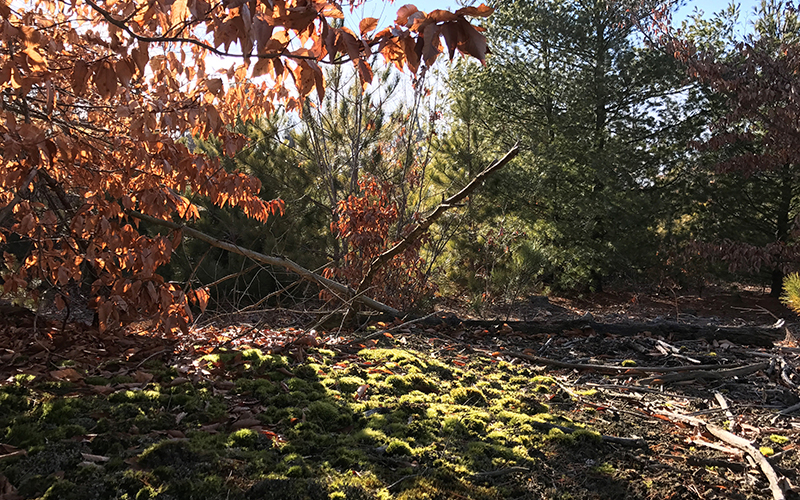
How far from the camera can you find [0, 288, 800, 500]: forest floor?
1549mm

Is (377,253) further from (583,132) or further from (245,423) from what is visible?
(583,132)

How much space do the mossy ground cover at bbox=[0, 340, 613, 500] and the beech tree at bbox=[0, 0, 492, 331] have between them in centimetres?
43

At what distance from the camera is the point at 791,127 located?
7340mm

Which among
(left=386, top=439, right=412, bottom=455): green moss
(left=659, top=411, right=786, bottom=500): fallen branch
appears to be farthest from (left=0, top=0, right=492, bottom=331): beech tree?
(left=659, top=411, right=786, bottom=500): fallen branch

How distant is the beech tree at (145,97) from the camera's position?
4.85 feet

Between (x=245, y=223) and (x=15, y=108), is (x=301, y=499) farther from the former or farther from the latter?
(x=245, y=223)

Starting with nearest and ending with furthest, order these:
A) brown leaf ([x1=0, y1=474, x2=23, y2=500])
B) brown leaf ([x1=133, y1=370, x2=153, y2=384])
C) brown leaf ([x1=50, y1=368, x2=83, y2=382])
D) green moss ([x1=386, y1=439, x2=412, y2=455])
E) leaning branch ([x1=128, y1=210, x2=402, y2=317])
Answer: brown leaf ([x1=0, y1=474, x2=23, y2=500])
green moss ([x1=386, y1=439, x2=412, y2=455])
brown leaf ([x1=50, y1=368, x2=83, y2=382])
brown leaf ([x1=133, y1=370, x2=153, y2=384])
leaning branch ([x1=128, y1=210, x2=402, y2=317])

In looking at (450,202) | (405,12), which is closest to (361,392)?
(405,12)

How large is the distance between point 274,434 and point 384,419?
46cm

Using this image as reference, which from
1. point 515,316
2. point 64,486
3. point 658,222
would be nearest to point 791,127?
point 658,222

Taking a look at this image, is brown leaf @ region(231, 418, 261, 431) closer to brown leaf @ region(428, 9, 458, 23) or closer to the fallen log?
brown leaf @ region(428, 9, 458, 23)

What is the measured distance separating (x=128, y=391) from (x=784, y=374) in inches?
135

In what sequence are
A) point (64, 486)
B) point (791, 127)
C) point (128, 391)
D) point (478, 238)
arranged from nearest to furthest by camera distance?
point (64, 486) → point (128, 391) → point (791, 127) → point (478, 238)

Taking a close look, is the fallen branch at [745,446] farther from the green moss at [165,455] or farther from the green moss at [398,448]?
the green moss at [165,455]
